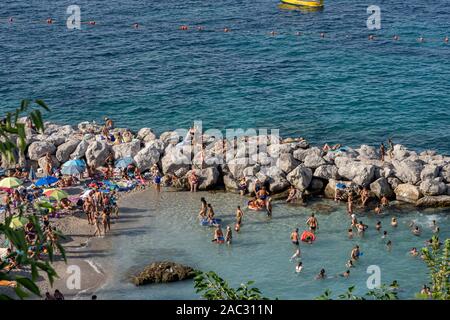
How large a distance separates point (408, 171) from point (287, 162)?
24.9 ft

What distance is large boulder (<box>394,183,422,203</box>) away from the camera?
4459 centimetres

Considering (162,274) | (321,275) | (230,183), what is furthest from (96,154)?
(321,275)

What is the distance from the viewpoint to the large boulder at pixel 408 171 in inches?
1786

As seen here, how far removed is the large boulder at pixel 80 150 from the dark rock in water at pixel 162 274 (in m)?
14.6

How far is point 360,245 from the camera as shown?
131ft

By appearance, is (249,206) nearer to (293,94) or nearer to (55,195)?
(55,195)

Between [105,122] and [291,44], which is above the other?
[291,44]

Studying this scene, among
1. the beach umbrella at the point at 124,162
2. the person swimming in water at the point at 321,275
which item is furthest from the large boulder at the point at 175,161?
the person swimming in water at the point at 321,275

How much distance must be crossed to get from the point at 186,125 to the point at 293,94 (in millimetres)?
11720

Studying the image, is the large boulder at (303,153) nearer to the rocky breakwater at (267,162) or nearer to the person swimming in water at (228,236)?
the rocky breakwater at (267,162)

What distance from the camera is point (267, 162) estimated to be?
155 ft
